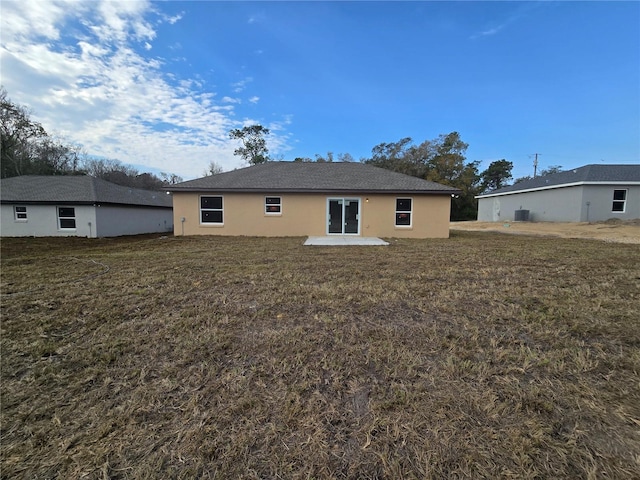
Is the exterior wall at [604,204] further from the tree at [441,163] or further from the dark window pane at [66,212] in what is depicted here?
the dark window pane at [66,212]

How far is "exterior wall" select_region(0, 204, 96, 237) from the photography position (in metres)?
16.1

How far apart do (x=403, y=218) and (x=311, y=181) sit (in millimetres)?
4981

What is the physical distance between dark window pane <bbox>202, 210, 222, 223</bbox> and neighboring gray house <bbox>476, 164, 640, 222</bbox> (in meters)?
24.0

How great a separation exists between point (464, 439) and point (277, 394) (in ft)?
4.23

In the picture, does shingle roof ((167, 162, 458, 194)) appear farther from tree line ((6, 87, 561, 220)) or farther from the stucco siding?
tree line ((6, 87, 561, 220))

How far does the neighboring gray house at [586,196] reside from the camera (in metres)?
19.5

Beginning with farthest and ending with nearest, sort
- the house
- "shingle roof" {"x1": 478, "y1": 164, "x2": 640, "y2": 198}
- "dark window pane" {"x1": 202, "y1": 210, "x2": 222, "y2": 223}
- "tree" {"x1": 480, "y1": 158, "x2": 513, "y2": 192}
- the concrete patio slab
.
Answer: "tree" {"x1": 480, "y1": 158, "x2": 513, "y2": 192}
"shingle roof" {"x1": 478, "y1": 164, "x2": 640, "y2": 198}
"dark window pane" {"x1": 202, "y1": 210, "x2": 222, "y2": 223}
the house
the concrete patio slab

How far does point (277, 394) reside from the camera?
2.17 metres

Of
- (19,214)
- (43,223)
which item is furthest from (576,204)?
(19,214)

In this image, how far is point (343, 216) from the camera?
1408 cm

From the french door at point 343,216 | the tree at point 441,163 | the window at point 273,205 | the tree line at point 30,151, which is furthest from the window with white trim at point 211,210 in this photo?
the tree at point 441,163

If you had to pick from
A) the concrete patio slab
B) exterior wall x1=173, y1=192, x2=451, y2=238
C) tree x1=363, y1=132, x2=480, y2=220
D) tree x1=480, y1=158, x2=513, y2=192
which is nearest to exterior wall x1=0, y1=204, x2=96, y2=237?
exterior wall x1=173, y1=192, x2=451, y2=238

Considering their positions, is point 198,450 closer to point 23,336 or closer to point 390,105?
point 23,336

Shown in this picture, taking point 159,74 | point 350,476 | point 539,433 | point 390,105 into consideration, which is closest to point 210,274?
point 350,476
